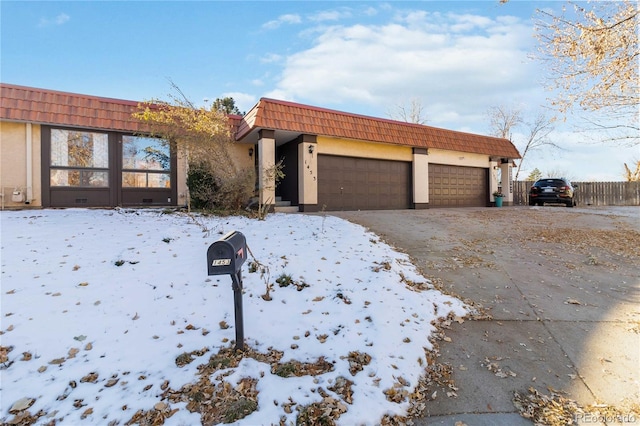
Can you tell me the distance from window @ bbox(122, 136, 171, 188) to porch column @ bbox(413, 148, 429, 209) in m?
9.69

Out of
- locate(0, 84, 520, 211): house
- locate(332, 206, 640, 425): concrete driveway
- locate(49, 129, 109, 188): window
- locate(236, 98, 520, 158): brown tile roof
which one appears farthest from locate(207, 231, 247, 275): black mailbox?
locate(49, 129, 109, 188): window

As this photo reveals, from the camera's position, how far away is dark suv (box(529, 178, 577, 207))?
14.6m


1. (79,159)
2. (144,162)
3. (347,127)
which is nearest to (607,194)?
(347,127)

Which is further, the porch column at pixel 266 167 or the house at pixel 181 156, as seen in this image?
the porch column at pixel 266 167

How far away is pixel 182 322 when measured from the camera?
313 cm

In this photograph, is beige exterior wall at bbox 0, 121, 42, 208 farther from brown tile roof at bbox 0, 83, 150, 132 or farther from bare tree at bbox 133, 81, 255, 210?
bare tree at bbox 133, 81, 255, 210

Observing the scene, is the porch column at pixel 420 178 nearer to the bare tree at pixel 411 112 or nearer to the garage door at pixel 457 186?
the garage door at pixel 457 186

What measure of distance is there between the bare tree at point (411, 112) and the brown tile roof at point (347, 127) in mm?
15165

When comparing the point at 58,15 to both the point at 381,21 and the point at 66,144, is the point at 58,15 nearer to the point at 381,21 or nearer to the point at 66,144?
the point at 66,144

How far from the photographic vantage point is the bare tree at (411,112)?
94.4ft

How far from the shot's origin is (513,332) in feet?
10.4

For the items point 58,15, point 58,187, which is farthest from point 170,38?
point 58,187

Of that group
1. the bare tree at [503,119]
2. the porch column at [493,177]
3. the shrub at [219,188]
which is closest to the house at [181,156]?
the shrub at [219,188]

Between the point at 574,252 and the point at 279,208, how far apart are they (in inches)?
317
